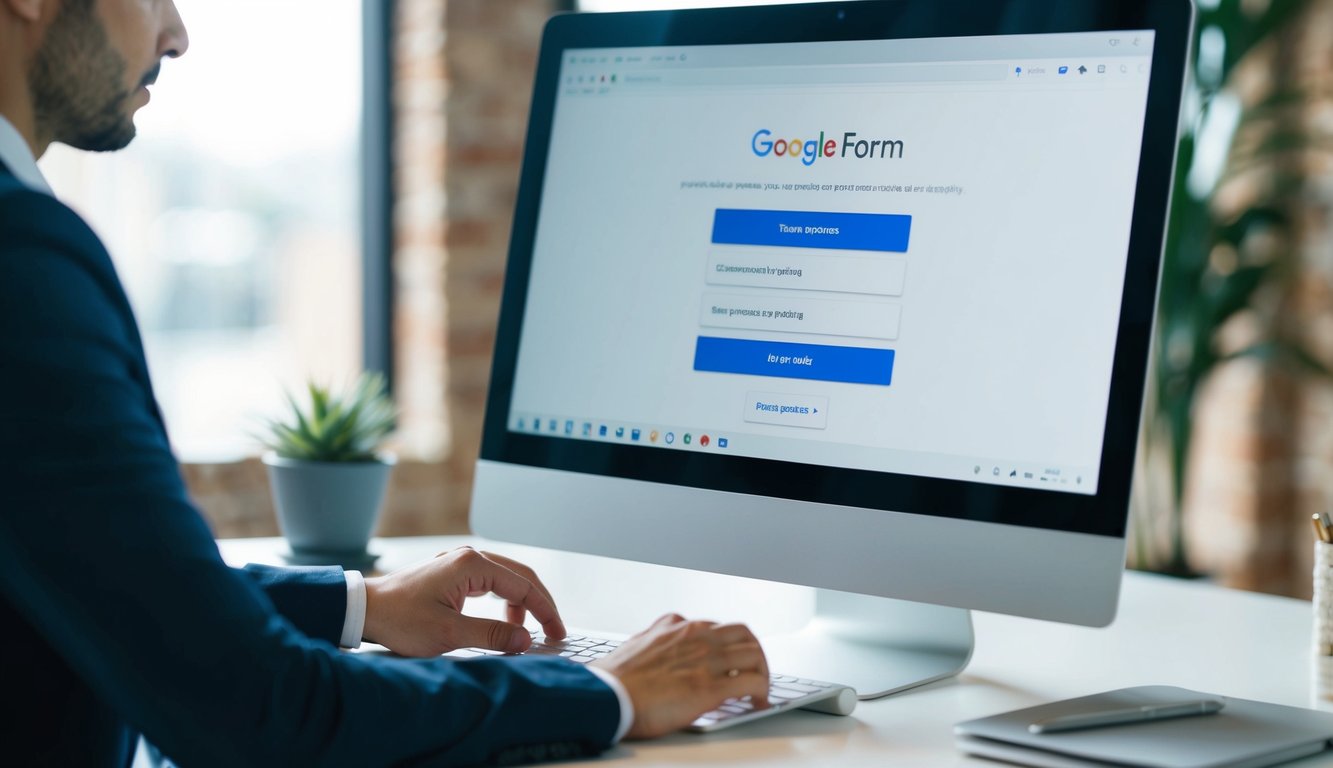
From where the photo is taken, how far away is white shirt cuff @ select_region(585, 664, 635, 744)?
79 cm

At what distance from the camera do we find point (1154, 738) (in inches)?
30.9

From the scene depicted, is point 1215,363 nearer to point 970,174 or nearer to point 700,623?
point 970,174

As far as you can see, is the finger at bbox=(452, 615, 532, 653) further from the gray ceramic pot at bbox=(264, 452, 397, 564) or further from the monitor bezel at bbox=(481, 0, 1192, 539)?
the gray ceramic pot at bbox=(264, 452, 397, 564)

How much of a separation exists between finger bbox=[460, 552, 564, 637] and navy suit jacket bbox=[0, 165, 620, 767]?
25 centimetres

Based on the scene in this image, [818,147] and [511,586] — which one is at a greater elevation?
[818,147]

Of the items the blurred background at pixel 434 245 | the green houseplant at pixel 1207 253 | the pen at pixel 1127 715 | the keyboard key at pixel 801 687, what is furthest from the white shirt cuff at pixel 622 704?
the green houseplant at pixel 1207 253

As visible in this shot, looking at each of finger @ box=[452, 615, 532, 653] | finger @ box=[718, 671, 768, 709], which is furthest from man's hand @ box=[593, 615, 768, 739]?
finger @ box=[452, 615, 532, 653]

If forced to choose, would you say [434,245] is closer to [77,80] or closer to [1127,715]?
[77,80]

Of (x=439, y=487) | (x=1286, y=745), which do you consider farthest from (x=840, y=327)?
(x=439, y=487)

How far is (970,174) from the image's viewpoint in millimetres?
972

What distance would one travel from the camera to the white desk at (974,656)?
81 centimetres

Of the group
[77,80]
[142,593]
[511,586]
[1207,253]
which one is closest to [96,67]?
[77,80]

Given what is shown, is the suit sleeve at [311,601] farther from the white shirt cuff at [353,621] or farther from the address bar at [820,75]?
the address bar at [820,75]

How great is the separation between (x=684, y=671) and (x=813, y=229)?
0.37m
